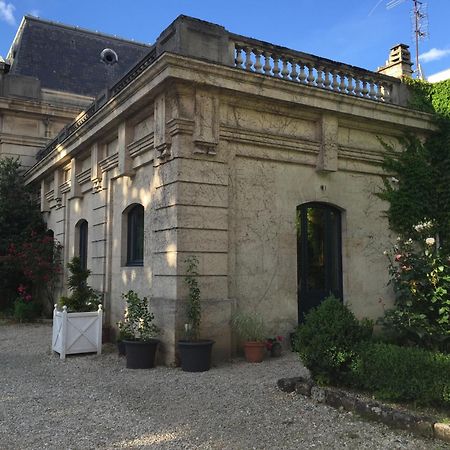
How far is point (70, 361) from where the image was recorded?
800 centimetres

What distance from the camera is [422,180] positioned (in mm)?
10094

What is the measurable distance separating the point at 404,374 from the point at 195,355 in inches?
117

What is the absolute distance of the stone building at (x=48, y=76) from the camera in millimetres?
17688

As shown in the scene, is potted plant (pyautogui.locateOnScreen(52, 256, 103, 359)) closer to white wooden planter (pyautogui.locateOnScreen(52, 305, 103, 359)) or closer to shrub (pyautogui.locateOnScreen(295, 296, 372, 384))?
white wooden planter (pyautogui.locateOnScreen(52, 305, 103, 359))

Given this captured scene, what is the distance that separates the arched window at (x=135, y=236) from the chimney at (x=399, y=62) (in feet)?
20.0

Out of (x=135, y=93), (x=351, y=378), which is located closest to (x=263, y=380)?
(x=351, y=378)

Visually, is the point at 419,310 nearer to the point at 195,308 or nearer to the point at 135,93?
the point at 195,308

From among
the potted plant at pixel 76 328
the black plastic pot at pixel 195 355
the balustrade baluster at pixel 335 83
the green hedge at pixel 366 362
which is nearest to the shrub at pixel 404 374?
the green hedge at pixel 366 362

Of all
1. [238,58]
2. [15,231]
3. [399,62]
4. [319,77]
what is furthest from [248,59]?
[15,231]

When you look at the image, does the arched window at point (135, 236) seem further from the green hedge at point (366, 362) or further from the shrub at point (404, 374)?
the shrub at point (404, 374)

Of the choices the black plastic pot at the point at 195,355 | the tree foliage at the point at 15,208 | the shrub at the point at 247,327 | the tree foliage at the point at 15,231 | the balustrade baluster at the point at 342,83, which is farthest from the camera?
the tree foliage at the point at 15,208

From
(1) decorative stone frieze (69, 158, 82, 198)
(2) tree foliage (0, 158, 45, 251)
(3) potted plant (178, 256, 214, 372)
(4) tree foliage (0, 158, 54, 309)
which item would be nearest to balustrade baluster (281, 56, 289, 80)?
(3) potted plant (178, 256, 214, 372)

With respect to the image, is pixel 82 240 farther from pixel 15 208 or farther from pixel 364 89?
pixel 364 89

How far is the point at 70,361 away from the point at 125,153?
3.73 meters
